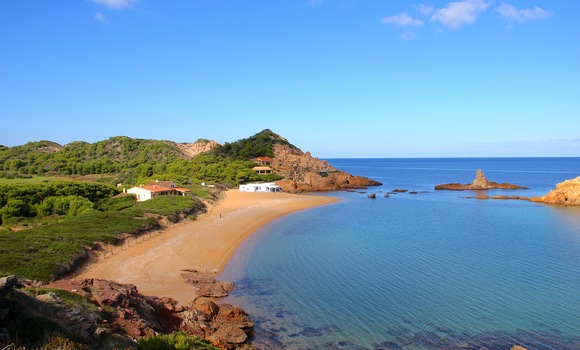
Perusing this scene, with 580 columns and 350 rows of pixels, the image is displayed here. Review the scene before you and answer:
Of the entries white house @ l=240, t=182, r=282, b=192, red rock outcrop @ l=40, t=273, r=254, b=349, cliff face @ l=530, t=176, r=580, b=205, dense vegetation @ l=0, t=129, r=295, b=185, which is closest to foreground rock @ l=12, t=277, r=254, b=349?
red rock outcrop @ l=40, t=273, r=254, b=349

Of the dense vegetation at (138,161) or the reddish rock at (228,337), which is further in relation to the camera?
the dense vegetation at (138,161)

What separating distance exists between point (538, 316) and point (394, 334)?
21.5 ft

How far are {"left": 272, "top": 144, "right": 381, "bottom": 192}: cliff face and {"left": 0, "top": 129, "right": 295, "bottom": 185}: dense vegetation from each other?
4129 mm

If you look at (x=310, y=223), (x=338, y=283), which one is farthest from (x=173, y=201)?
(x=338, y=283)

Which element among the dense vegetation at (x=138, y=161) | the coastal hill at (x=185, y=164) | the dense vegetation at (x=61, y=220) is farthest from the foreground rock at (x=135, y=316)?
the dense vegetation at (x=138, y=161)

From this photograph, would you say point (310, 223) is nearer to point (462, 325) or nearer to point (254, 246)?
point (254, 246)

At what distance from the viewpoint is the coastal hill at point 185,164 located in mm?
77688

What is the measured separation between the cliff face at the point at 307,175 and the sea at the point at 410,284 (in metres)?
36.4

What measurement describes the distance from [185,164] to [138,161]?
59.3 ft

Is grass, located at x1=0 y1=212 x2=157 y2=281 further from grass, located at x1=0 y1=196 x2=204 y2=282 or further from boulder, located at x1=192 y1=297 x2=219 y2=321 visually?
boulder, located at x1=192 y1=297 x2=219 y2=321

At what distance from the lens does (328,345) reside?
14078 mm

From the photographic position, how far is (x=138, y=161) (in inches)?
3809

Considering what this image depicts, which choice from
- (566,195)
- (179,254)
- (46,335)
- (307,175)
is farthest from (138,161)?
(46,335)

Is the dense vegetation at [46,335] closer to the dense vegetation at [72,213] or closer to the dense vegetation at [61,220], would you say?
the dense vegetation at [72,213]
